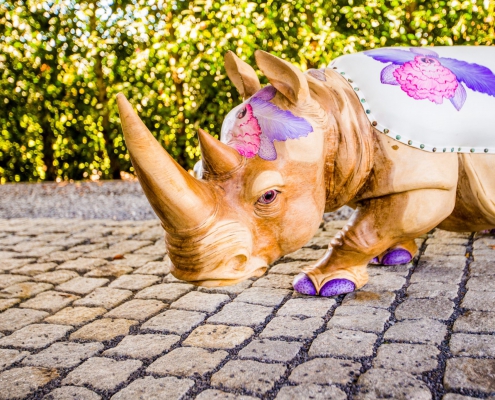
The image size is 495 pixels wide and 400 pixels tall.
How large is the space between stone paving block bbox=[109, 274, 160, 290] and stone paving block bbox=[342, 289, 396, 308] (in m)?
1.22

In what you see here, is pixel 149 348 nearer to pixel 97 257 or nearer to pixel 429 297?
pixel 429 297

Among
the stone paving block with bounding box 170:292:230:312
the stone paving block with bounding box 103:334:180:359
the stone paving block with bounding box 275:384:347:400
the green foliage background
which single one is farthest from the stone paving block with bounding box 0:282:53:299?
the green foliage background

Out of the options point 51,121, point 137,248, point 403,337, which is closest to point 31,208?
point 51,121

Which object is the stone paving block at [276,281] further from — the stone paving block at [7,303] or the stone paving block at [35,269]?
the stone paving block at [35,269]

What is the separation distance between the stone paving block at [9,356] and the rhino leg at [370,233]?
1.43 m

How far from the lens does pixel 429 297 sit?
3012 millimetres

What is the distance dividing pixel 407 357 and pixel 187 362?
903mm

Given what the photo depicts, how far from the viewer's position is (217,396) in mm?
2119

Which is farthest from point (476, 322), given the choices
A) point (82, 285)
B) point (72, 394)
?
point (82, 285)

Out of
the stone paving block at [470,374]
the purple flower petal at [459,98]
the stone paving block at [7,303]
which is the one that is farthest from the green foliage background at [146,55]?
the stone paving block at [470,374]

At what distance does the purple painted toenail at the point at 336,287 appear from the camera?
307 cm

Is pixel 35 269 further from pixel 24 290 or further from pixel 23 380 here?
pixel 23 380

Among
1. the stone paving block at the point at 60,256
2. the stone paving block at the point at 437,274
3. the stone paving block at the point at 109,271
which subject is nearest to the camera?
the stone paving block at the point at 437,274

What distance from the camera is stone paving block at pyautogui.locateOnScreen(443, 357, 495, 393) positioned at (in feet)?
6.85
